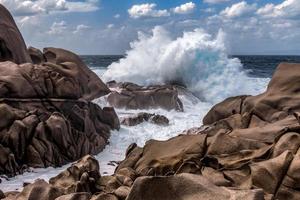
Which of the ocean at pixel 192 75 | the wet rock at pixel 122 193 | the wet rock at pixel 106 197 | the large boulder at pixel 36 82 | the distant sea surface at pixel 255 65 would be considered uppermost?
the large boulder at pixel 36 82

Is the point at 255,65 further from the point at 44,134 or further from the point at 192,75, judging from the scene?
the point at 44,134

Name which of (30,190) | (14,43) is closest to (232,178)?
(30,190)

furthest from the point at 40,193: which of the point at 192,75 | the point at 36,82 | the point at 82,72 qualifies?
A: the point at 192,75

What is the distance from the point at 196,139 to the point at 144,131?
928 centimetres

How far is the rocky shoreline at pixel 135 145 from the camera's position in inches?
269

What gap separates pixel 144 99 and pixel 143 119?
3.82 meters

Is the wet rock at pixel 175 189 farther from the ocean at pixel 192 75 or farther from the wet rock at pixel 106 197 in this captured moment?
the ocean at pixel 192 75

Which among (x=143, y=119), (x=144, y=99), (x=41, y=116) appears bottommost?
(x=143, y=119)

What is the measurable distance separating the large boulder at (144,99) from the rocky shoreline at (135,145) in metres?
0.05

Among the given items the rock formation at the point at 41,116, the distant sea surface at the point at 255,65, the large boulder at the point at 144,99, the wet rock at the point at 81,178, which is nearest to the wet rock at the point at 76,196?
the wet rock at the point at 81,178

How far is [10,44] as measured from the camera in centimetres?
1850

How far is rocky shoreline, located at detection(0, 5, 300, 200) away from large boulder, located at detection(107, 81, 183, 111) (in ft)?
0.18

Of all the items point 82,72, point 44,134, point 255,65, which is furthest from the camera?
point 255,65

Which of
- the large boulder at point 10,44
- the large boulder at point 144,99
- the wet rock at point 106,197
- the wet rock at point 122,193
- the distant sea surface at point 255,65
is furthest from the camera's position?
the distant sea surface at point 255,65
